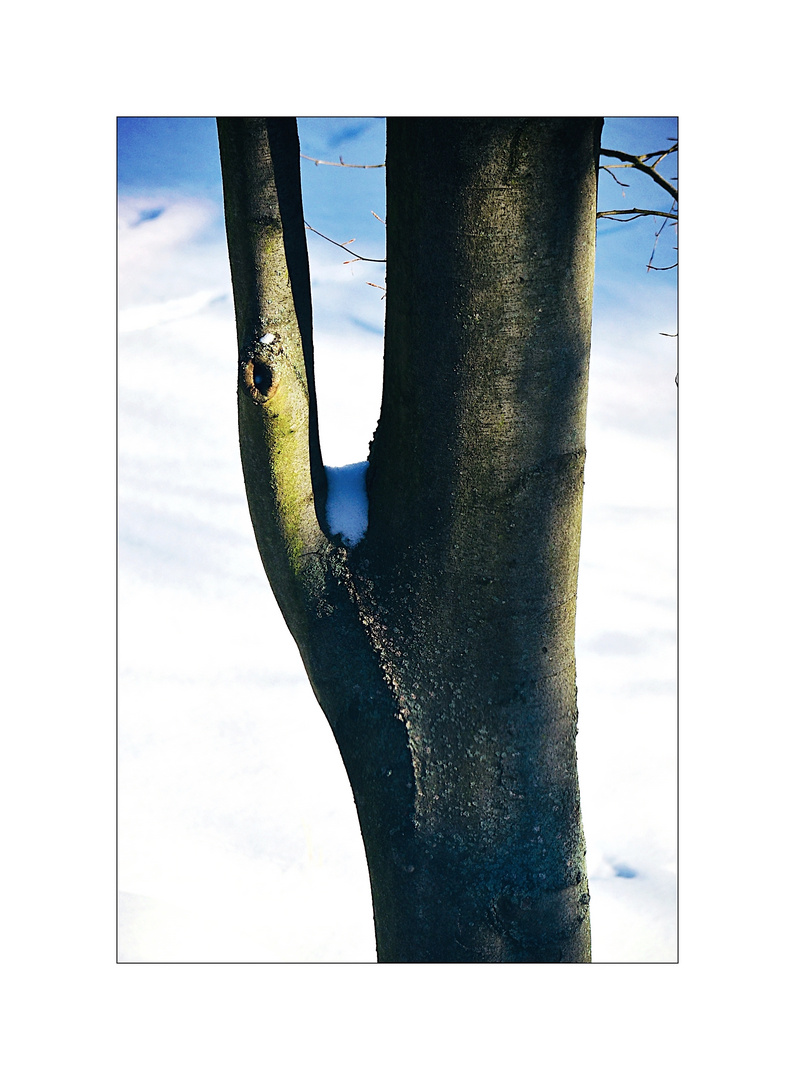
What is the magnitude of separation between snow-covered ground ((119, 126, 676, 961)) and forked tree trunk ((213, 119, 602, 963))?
0.32m

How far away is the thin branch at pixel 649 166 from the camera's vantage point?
1.44 metres

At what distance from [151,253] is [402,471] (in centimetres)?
66

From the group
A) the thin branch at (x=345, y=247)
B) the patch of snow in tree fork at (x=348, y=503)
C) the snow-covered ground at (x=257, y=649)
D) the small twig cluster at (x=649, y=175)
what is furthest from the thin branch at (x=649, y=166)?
the patch of snow in tree fork at (x=348, y=503)

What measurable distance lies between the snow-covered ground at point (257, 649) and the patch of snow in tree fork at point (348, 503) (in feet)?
0.90

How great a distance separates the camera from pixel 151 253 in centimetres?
155

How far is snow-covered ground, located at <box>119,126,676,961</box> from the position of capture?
1517mm

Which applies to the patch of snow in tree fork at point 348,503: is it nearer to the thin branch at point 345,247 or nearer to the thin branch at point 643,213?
the thin branch at point 345,247

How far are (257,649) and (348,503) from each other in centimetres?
43

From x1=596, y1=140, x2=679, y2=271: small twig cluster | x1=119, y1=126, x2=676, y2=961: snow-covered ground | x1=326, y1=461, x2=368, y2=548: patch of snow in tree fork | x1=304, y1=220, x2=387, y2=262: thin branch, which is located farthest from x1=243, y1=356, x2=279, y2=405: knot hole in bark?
x1=596, y1=140, x2=679, y2=271: small twig cluster

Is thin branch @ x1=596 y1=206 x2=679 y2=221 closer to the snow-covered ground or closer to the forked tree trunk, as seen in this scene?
the snow-covered ground
